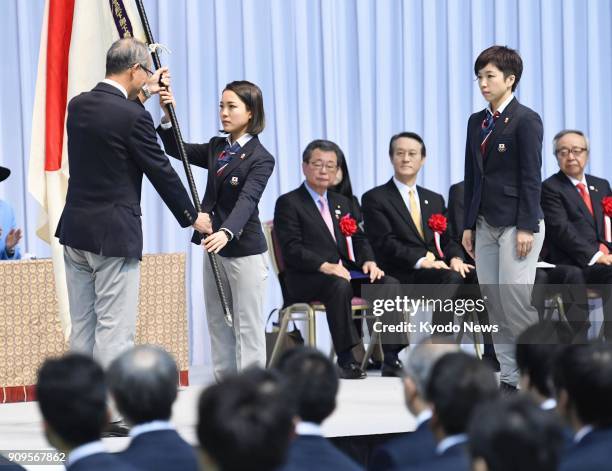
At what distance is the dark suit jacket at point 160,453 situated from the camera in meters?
1.97

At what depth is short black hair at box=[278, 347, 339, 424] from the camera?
6.68ft

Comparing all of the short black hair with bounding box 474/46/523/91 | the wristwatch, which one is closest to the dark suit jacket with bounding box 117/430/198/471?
the wristwatch

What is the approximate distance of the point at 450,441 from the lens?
1.91 metres

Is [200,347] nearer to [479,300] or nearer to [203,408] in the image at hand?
[479,300]

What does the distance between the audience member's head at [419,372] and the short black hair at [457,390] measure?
0.13m

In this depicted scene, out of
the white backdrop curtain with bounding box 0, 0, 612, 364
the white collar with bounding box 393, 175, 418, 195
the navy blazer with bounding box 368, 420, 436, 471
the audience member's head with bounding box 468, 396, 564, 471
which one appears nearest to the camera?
the audience member's head with bounding box 468, 396, 564, 471

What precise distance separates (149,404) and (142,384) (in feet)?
0.12

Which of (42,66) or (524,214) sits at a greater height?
(42,66)

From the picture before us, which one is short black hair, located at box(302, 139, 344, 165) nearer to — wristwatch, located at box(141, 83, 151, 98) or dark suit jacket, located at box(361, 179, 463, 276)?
dark suit jacket, located at box(361, 179, 463, 276)

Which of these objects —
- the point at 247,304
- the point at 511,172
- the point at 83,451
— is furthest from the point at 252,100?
the point at 83,451

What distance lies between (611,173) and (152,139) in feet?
15.8

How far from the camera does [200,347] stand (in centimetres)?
710

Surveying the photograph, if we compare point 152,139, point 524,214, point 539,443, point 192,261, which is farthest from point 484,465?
point 192,261

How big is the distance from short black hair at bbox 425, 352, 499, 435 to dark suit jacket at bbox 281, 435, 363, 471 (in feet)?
0.60
